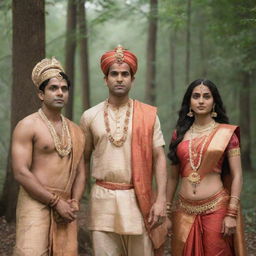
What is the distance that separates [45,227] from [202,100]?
189cm

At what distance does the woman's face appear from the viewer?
423 cm

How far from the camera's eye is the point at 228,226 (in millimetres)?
3980

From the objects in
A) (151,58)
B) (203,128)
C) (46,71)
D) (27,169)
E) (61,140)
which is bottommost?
(27,169)

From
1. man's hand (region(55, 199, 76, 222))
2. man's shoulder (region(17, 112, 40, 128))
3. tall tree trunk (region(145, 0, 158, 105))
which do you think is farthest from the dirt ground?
tall tree trunk (region(145, 0, 158, 105))

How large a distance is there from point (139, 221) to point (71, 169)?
796 millimetres

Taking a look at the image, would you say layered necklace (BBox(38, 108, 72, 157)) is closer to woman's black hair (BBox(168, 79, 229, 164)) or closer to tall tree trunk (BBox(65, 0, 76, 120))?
woman's black hair (BBox(168, 79, 229, 164))

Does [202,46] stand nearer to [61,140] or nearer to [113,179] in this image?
[113,179]

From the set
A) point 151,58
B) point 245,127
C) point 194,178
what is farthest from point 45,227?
point 245,127

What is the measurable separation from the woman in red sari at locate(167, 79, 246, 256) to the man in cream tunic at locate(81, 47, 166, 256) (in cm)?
32

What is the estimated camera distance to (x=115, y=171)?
4.03 m

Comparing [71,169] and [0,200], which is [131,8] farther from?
[71,169]

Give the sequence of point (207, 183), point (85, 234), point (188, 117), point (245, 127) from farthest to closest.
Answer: point (245, 127), point (85, 234), point (188, 117), point (207, 183)

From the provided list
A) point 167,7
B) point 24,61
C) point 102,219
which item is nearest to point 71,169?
point 102,219

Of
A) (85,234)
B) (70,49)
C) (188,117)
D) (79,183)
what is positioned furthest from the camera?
(70,49)
